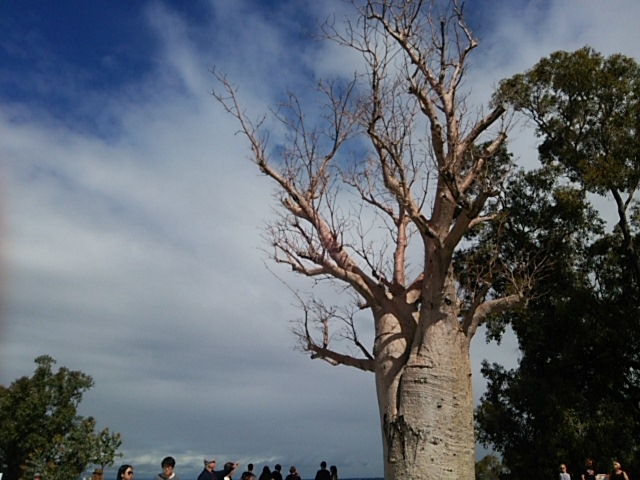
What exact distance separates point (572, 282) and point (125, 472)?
10.8 meters

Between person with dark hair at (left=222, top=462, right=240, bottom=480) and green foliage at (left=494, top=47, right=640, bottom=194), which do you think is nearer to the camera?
person with dark hair at (left=222, top=462, right=240, bottom=480)

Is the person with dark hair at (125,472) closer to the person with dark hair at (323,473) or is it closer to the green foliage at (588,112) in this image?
the person with dark hair at (323,473)

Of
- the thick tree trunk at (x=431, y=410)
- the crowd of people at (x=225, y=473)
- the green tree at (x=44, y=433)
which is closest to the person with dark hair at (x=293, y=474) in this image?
the crowd of people at (x=225, y=473)

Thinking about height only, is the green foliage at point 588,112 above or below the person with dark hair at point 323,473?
above

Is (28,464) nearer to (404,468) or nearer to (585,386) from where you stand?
(585,386)

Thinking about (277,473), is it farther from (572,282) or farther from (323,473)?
(572,282)

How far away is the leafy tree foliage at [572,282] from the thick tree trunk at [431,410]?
6.40m

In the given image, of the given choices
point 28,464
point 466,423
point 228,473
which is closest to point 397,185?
point 466,423

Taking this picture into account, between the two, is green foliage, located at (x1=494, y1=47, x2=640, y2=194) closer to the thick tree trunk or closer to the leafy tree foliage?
the leafy tree foliage

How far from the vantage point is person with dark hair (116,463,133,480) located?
5.63 meters

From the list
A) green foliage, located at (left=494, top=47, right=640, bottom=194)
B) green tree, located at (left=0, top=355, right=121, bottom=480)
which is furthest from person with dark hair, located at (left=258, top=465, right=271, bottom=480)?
green tree, located at (left=0, top=355, right=121, bottom=480)

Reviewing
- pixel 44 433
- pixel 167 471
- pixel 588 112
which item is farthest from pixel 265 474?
pixel 44 433

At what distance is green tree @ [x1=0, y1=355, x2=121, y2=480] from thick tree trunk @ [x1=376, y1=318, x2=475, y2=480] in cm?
2507

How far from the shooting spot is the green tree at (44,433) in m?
28.4
